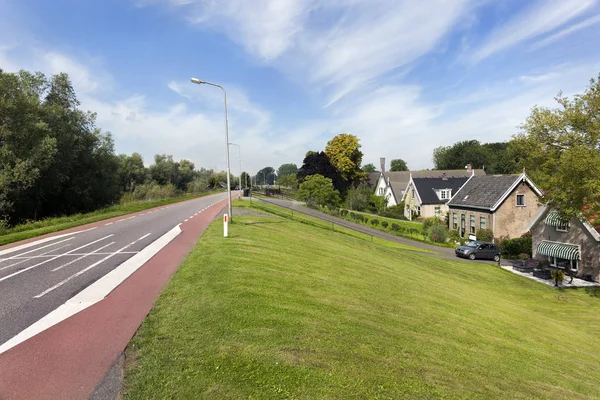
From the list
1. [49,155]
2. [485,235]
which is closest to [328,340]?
[49,155]

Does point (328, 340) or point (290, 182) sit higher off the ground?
point (290, 182)

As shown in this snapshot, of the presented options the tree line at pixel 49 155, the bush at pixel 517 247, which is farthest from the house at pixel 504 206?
the tree line at pixel 49 155

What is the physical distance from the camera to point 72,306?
24.9 feet

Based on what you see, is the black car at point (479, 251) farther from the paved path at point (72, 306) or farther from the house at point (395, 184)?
the house at point (395, 184)

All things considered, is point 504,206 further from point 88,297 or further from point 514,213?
point 88,297

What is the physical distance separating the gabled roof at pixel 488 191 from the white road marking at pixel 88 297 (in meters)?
37.7

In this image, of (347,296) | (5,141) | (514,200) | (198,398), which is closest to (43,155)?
(5,141)

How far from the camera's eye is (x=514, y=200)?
38.2 metres

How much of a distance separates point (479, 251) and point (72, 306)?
107 ft

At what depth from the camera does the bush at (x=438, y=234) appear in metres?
38.5

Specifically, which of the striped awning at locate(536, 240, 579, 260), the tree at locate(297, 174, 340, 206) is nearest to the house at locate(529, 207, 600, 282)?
the striped awning at locate(536, 240, 579, 260)

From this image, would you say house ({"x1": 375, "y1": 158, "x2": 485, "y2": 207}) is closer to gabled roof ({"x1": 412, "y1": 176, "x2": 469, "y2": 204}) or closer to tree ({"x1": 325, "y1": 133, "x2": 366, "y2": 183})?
gabled roof ({"x1": 412, "y1": 176, "x2": 469, "y2": 204})

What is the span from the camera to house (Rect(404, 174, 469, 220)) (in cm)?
5362

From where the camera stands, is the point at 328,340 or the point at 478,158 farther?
the point at 478,158
